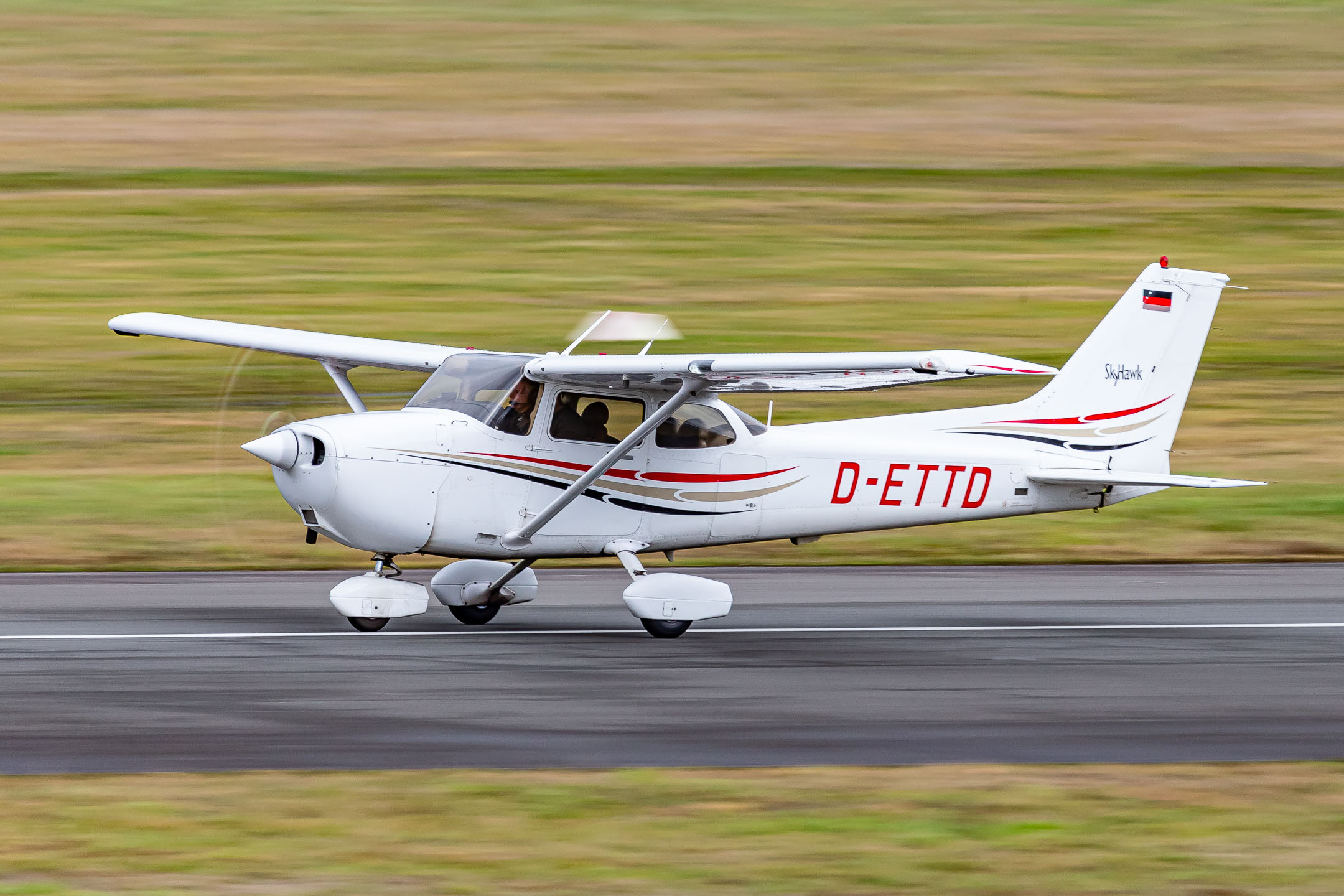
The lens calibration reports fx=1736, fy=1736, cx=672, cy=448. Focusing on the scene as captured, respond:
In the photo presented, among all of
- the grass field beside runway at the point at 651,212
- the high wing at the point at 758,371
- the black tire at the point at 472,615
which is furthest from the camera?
the grass field beside runway at the point at 651,212

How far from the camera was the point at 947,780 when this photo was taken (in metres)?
7.91

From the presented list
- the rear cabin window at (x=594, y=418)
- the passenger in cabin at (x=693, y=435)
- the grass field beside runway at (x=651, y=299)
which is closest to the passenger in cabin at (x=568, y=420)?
the rear cabin window at (x=594, y=418)

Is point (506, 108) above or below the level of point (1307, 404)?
above

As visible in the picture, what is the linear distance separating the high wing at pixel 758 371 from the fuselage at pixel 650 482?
358mm

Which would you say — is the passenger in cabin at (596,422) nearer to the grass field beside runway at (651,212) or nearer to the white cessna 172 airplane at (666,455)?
the white cessna 172 airplane at (666,455)

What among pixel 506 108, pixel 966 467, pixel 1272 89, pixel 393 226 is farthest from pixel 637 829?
pixel 1272 89

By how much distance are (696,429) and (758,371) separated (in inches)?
55.4

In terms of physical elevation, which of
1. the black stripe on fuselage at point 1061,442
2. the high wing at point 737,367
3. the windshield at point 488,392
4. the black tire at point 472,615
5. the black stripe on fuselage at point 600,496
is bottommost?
the black tire at point 472,615

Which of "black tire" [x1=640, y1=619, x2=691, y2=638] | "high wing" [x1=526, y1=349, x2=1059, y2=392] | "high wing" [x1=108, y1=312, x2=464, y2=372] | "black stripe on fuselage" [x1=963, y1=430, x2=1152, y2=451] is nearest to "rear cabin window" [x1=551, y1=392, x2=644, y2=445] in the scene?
"high wing" [x1=526, y1=349, x2=1059, y2=392]

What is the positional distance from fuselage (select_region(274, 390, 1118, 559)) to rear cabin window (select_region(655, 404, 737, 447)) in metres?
0.02

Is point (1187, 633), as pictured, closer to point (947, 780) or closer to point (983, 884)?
point (947, 780)

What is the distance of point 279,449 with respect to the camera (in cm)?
1068

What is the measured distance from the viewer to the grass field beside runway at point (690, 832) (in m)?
6.48

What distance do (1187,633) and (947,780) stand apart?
496cm
